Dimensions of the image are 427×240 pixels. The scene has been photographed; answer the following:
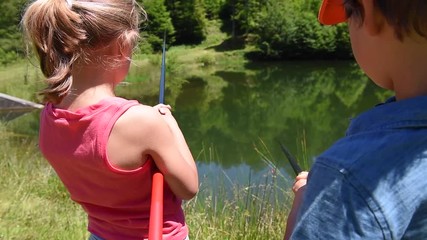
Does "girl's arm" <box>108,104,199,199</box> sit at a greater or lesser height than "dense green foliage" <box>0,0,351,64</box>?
greater

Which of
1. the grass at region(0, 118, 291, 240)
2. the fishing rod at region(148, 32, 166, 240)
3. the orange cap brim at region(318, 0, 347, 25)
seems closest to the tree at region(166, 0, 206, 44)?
the grass at region(0, 118, 291, 240)

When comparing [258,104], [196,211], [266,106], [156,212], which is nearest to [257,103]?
[258,104]

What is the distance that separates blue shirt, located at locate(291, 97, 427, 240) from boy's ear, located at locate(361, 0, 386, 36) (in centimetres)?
9

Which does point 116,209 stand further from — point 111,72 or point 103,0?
point 103,0

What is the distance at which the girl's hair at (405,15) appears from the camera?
671 mm

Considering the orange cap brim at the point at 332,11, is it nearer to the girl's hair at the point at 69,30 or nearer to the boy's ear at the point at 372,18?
the boy's ear at the point at 372,18

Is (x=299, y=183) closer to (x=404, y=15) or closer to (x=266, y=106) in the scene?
(x=404, y=15)

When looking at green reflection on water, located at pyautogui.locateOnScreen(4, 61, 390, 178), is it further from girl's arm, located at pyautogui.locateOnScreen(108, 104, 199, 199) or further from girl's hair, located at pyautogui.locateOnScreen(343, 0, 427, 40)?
girl's hair, located at pyautogui.locateOnScreen(343, 0, 427, 40)

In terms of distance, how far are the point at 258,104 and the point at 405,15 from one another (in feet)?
56.7

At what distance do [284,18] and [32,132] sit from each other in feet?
76.0

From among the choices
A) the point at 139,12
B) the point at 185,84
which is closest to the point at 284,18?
the point at 185,84

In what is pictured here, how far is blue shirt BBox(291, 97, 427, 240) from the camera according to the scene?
632mm

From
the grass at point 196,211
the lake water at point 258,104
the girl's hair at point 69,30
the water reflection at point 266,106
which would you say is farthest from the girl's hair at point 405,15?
the water reflection at point 266,106

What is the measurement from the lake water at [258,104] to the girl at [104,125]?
2639 mm
